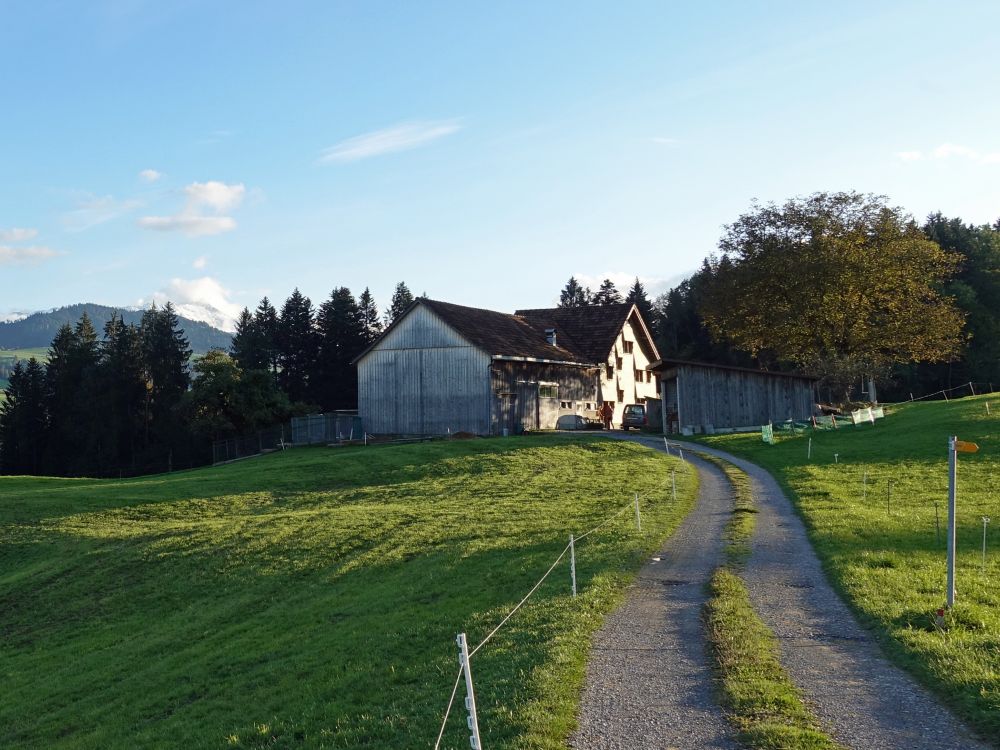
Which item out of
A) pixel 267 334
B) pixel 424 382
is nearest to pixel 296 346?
pixel 267 334

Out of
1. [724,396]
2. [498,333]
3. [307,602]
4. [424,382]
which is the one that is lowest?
[307,602]

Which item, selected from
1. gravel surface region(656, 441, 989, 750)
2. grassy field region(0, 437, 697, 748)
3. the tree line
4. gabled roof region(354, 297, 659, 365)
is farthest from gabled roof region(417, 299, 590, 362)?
gravel surface region(656, 441, 989, 750)

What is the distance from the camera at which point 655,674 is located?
37.7 ft

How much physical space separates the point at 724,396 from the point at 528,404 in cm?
1351

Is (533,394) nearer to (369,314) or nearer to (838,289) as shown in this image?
(838,289)

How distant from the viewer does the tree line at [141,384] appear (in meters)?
92.8

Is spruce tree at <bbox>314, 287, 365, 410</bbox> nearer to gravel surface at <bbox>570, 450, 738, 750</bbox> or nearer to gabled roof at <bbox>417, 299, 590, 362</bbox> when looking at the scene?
gabled roof at <bbox>417, 299, 590, 362</bbox>

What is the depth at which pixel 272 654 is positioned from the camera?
1659 centimetres

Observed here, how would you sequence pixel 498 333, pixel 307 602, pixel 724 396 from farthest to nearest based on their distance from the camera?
pixel 498 333, pixel 724 396, pixel 307 602

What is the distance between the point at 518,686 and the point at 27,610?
61.0ft

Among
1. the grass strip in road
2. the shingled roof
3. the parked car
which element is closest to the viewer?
the grass strip in road

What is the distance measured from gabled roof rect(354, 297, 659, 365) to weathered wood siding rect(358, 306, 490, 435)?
720 mm

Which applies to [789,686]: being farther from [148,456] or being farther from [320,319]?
[320,319]

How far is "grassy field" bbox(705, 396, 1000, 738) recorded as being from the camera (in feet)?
38.3
